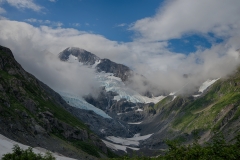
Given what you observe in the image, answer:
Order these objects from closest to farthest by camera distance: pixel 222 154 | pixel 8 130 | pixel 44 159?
pixel 44 159
pixel 222 154
pixel 8 130

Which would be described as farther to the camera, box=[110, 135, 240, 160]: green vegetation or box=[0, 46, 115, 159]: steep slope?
box=[0, 46, 115, 159]: steep slope

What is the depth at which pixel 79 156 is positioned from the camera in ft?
528

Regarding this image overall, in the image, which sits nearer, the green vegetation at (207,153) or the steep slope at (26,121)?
the green vegetation at (207,153)

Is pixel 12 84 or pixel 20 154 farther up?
pixel 12 84

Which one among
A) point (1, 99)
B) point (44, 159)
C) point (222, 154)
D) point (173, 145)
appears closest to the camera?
point (44, 159)

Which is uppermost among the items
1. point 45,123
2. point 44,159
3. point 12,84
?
point 12,84

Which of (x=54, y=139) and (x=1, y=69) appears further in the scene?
(x=1, y=69)

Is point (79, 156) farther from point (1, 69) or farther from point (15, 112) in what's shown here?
point (1, 69)

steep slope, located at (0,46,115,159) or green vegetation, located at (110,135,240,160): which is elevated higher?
steep slope, located at (0,46,115,159)

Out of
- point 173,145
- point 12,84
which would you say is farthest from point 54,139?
point 173,145

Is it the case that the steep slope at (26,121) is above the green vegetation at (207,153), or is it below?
above

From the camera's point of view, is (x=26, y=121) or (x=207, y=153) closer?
(x=207, y=153)

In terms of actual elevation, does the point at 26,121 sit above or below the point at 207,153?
above

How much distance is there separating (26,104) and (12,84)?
680 inches
